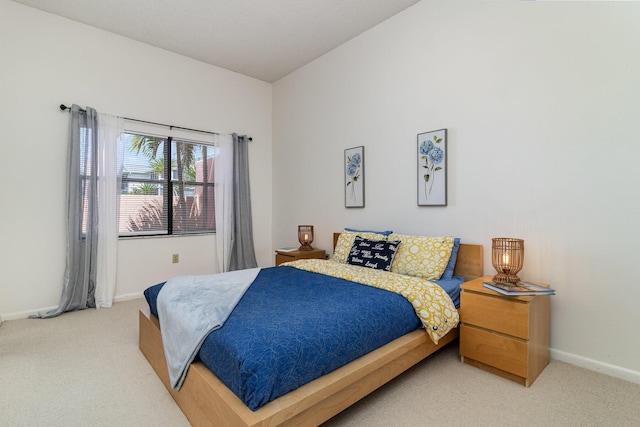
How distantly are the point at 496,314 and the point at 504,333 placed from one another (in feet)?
0.38

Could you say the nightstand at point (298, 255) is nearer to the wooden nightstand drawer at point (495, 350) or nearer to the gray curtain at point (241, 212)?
the gray curtain at point (241, 212)

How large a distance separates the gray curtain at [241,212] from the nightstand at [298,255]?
2.49ft

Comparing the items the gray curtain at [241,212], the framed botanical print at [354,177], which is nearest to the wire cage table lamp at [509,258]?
the framed botanical print at [354,177]

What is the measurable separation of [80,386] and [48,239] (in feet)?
6.63

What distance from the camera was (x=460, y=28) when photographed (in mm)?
2691

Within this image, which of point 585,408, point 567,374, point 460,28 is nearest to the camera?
point 585,408

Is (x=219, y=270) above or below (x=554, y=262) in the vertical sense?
below

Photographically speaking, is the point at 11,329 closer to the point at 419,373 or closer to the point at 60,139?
the point at 60,139

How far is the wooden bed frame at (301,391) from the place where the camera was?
1.18 meters

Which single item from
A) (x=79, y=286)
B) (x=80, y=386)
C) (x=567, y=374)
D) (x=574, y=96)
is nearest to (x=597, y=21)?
(x=574, y=96)

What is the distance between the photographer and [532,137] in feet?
7.52

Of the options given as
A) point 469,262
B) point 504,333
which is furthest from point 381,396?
point 469,262

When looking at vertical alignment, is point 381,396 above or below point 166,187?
below

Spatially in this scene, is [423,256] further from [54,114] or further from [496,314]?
[54,114]
